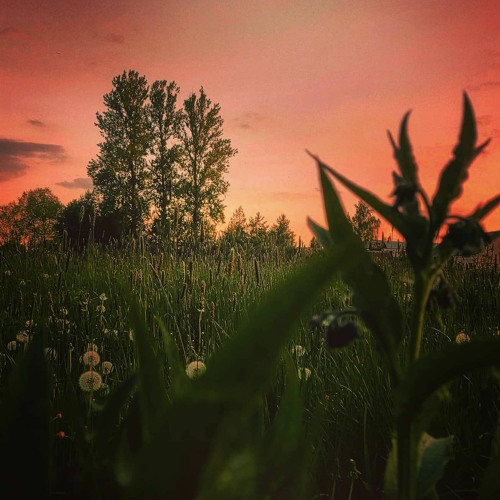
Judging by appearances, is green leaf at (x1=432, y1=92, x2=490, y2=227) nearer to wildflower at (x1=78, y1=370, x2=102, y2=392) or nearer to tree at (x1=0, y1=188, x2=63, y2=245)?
wildflower at (x1=78, y1=370, x2=102, y2=392)

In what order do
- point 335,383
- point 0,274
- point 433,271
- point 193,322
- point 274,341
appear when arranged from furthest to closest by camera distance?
point 0,274, point 193,322, point 335,383, point 433,271, point 274,341

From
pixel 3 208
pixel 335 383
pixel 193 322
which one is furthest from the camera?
pixel 3 208

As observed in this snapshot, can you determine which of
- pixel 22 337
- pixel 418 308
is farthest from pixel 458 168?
pixel 22 337

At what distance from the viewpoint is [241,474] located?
0.59 m

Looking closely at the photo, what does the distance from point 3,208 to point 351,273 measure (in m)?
64.7

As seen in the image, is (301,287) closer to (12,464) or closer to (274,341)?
(274,341)

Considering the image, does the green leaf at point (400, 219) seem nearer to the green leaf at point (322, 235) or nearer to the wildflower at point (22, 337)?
the green leaf at point (322, 235)

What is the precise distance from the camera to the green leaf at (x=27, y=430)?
0.55 meters

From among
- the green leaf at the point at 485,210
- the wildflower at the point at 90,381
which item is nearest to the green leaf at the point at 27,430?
the green leaf at the point at 485,210

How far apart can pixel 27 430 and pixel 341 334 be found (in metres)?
0.49

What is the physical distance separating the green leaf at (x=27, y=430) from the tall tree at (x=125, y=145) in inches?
1111

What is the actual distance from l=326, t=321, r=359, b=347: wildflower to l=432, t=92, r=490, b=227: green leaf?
0.71 ft

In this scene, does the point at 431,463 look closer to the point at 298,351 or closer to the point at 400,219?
the point at 400,219

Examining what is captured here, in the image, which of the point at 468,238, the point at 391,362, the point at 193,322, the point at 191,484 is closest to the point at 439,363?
the point at 391,362
